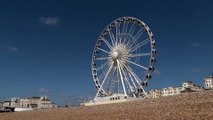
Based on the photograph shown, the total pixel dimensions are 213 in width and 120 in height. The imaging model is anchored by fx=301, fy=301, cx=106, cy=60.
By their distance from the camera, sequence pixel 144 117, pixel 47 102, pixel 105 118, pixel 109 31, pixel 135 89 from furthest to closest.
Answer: pixel 47 102, pixel 109 31, pixel 135 89, pixel 105 118, pixel 144 117

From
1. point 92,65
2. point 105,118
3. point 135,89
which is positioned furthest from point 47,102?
point 105,118

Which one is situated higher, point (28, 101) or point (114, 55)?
point (28, 101)

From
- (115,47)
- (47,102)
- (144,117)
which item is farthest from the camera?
(47,102)

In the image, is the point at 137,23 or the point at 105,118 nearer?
the point at 105,118

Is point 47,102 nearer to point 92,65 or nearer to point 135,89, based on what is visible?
point 92,65

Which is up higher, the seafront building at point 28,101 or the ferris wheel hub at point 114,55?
the seafront building at point 28,101

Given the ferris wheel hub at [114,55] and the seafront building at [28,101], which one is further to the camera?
the seafront building at [28,101]

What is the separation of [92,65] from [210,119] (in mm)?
38834

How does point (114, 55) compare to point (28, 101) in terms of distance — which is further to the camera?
point (28, 101)

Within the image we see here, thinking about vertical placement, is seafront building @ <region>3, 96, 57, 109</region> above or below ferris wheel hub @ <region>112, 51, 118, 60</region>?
above

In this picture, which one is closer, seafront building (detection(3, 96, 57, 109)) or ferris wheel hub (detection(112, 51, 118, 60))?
ferris wheel hub (detection(112, 51, 118, 60))

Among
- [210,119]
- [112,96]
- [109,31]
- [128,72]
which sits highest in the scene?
[109,31]

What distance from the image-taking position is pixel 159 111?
18.7 meters

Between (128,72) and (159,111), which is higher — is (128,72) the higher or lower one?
the higher one
